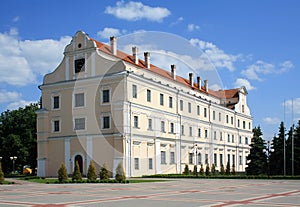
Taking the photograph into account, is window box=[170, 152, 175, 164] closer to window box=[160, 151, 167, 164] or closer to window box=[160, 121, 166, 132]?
window box=[160, 151, 167, 164]

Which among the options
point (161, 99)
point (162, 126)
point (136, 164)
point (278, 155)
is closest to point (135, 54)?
point (161, 99)

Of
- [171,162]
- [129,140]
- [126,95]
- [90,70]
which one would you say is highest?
[90,70]

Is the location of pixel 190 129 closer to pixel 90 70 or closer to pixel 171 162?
pixel 171 162

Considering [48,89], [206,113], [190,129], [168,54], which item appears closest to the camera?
[168,54]

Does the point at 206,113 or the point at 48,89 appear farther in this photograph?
the point at 206,113

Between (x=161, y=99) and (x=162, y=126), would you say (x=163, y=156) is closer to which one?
(x=162, y=126)

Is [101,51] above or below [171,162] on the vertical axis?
above

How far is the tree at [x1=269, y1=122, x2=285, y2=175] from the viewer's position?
47562 mm

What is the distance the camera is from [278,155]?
4825 cm

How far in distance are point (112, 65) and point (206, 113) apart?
22743 millimetres

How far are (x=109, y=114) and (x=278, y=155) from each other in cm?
2031

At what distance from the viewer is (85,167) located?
150 ft

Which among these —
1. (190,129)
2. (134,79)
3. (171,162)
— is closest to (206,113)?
(190,129)

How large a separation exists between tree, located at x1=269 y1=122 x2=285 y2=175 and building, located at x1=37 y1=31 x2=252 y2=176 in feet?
38.5
